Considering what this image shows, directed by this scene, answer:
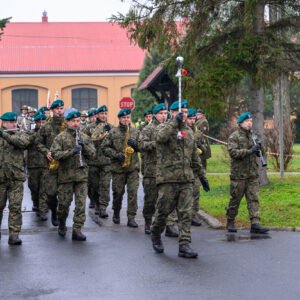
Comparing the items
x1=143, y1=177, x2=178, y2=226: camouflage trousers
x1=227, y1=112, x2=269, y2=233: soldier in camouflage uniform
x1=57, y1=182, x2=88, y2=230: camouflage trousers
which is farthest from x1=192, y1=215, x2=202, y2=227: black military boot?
x1=57, y1=182, x2=88, y2=230: camouflage trousers

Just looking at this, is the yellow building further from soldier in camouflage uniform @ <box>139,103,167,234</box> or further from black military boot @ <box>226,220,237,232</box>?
black military boot @ <box>226,220,237,232</box>

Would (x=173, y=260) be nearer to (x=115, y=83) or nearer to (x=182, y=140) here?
(x=182, y=140)

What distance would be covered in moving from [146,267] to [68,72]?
165ft

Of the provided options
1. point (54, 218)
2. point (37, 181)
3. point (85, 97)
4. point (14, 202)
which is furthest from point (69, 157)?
point (85, 97)

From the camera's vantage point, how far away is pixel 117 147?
13164 millimetres

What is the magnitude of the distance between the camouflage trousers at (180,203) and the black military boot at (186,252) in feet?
0.17

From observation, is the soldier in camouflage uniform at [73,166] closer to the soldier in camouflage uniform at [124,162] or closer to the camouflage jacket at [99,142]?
the soldier in camouflage uniform at [124,162]

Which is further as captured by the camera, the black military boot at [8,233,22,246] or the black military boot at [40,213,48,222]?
the black military boot at [40,213,48,222]

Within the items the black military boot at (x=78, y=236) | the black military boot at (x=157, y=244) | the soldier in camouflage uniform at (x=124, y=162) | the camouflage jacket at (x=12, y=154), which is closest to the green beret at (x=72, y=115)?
the camouflage jacket at (x=12, y=154)

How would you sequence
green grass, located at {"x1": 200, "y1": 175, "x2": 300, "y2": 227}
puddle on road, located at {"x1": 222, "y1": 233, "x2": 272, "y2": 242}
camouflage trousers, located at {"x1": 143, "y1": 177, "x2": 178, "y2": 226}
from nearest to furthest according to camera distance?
puddle on road, located at {"x1": 222, "y1": 233, "x2": 272, "y2": 242}
camouflage trousers, located at {"x1": 143, "y1": 177, "x2": 178, "y2": 226}
green grass, located at {"x1": 200, "y1": 175, "x2": 300, "y2": 227}

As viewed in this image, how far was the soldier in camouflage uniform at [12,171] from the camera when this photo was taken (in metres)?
11.0

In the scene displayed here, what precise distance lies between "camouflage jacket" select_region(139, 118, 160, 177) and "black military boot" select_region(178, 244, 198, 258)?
89.6 inches

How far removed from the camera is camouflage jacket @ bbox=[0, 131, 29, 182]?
11.0 metres

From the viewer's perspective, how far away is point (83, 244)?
36.1 ft
